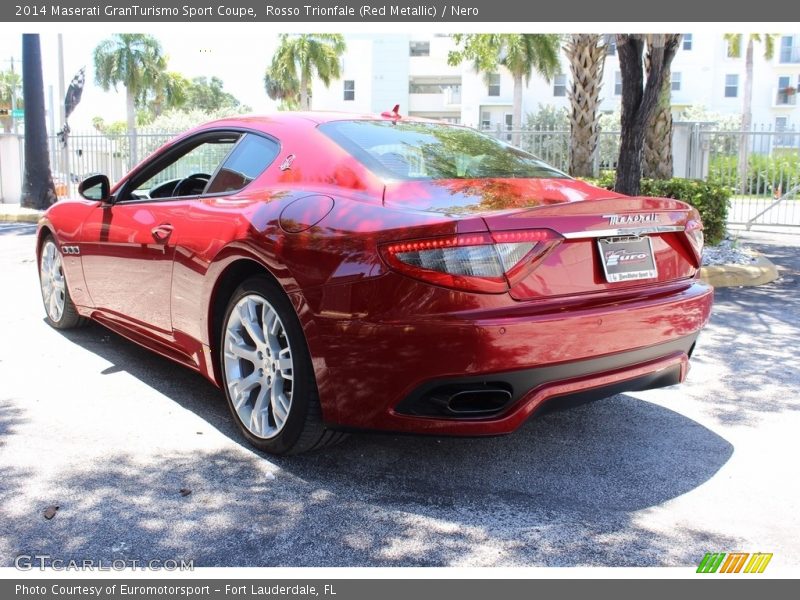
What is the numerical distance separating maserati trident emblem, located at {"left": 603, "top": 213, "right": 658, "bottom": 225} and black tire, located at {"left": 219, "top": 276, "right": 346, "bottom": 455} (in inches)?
53.4

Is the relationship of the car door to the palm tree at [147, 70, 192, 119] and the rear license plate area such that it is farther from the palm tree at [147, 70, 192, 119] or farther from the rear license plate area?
the palm tree at [147, 70, 192, 119]

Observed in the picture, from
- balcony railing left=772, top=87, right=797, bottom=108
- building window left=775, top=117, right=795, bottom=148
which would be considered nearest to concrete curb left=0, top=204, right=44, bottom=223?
building window left=775, top=117, right=795, bottom=148

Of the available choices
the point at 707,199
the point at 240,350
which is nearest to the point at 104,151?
the point at 707,199

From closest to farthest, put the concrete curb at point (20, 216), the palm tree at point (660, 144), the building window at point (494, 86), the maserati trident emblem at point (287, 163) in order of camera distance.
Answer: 1. the maserati trident emblem at point (287, 163)
2. the palm tree at point (660, 144)
3. the concrete curb at point (20, 216)
4. the building window at point (494, 86)

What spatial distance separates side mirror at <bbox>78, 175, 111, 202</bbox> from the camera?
16.8 feet

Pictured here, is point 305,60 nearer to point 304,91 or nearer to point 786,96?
point 304,91

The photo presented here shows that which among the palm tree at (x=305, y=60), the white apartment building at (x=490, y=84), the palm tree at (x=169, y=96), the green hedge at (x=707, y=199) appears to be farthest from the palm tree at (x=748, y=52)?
the palm tree at (x=169, y=96)

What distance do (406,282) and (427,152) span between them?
114cm

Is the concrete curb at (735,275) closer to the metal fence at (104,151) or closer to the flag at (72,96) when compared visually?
the metal fence at (104,151)

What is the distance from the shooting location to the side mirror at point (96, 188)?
5121 millimetres

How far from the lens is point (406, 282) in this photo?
3.01 meters

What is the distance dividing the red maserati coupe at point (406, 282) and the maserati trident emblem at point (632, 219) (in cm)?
1
